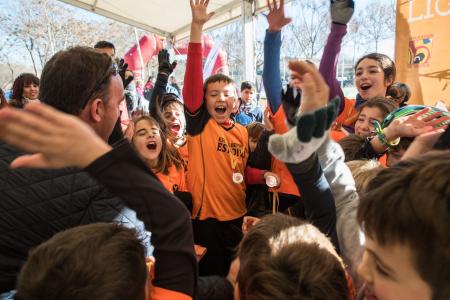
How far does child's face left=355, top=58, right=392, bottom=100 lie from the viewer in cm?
251

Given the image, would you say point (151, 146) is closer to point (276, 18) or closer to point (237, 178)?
point (237, 178)

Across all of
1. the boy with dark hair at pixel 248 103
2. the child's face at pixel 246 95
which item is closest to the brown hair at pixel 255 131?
the boy with dark hair at pixel 248 103

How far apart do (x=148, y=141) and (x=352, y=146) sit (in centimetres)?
138

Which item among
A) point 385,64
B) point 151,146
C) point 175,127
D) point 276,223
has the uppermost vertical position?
point 385,64

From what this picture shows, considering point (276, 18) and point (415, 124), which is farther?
point (276, 18)

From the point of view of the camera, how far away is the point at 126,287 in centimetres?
69

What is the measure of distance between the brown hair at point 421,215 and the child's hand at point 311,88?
286mm

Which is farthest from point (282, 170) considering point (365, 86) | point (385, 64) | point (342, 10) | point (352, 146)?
point (385, 64)

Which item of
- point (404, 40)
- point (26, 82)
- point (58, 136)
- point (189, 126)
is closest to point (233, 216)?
point (189, 126)

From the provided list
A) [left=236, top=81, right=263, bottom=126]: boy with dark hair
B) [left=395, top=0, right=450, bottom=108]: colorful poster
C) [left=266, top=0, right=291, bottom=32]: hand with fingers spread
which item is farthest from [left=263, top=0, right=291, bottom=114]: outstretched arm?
[left=236, top=81, right=263, bottom=126]: boy with dark hair

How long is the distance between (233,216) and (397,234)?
1.52 meters

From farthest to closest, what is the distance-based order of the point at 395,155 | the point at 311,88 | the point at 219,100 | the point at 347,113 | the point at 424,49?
the point at 424,49 < the point at 347,113 < the point at 219,100 < the point at 395,155 < the point at 311,88

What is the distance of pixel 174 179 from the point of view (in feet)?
7.57

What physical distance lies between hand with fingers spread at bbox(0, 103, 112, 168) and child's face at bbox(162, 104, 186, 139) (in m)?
2.31
